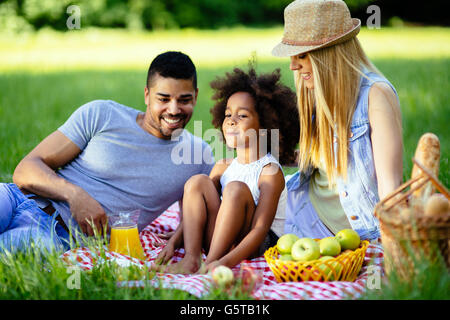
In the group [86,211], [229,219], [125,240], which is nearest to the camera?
[229,219]

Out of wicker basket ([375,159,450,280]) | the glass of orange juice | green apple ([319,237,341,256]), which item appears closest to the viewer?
wicker basket ([375,159,450,280])

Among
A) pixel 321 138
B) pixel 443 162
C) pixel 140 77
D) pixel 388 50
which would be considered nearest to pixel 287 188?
pixel 321 138

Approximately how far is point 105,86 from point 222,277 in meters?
7.85

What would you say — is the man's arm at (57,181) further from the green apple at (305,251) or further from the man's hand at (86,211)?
the green apple at (305,251)

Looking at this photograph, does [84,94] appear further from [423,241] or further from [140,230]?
[423,241]

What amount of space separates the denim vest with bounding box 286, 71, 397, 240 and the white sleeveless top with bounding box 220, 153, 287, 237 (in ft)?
1.21

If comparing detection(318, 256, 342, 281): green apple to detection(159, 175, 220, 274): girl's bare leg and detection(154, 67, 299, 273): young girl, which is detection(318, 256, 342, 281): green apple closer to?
detection(154, 67, 299, 273): young girl

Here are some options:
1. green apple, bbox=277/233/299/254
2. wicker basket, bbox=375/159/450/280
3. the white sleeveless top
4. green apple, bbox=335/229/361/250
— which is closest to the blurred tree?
the white sleeveless top

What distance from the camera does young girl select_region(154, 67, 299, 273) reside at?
9.57 feet

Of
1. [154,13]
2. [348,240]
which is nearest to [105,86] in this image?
[348,240]

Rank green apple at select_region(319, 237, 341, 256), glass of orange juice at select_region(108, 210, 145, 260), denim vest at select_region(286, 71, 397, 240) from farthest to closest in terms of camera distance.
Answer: glass of orange juice at select_region(108, 210, 145, 260) < denim vest at select_region(286, 71, 397, 240) < green apple at select_region(319, 237, 341, 256)

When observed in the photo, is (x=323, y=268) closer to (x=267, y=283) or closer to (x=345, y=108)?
(x=267, y=283)

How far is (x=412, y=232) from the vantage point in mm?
2281
